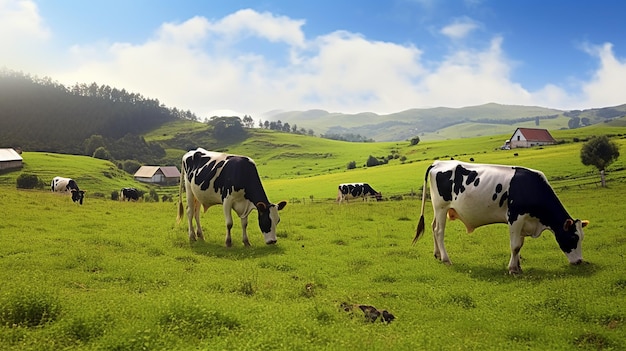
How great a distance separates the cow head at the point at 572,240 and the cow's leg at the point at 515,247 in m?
1.14

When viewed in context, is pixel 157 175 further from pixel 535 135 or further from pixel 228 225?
pixel 228 225

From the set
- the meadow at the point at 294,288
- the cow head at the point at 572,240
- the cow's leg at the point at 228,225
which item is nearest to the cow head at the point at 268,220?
the meadow at the point at 294,288

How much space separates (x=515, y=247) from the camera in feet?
40.2

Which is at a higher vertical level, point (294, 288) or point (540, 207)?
point (540, 207)

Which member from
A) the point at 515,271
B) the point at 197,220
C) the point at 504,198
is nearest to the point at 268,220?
the point at 197,220

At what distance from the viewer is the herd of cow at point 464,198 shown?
12.4m

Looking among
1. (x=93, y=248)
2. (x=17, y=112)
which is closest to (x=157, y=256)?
(x=93, y=248)

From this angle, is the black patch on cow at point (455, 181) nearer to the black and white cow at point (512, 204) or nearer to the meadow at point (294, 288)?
the black and white cow at point (512, 204)

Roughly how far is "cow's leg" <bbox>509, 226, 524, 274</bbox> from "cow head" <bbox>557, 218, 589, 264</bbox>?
1.14 meters

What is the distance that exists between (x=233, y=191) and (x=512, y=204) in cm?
963

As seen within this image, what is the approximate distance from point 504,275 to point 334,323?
6.37 meters

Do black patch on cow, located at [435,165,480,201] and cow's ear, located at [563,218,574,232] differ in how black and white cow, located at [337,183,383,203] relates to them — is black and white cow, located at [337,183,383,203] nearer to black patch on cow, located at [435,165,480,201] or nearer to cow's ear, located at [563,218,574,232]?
black patch on cow, located at [435,165,480,201]

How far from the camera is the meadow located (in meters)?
7.04

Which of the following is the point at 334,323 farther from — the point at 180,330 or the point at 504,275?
the point at 504,275
